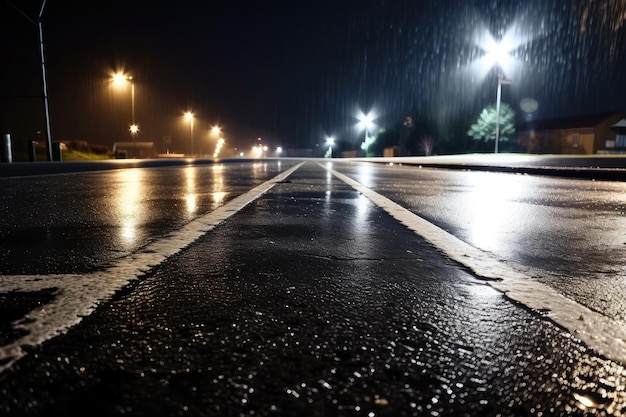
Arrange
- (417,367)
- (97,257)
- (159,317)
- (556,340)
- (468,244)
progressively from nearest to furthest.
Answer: (417,367) < (556,340) < (159,317) < (97,257) < (468,244)

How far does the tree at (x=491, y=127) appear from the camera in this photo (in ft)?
183

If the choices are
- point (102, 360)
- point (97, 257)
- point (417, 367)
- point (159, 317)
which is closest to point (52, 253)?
point (97, 257)

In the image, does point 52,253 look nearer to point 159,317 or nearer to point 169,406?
point 159,317

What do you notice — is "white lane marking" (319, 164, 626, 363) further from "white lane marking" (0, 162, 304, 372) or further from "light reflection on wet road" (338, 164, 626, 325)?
"white lane marking" (0, 162, 304, 372)

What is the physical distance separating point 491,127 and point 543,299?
5914cm

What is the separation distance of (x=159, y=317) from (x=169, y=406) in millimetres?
682

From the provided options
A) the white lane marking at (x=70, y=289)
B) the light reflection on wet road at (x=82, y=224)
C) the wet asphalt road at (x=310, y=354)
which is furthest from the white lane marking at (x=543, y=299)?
the light reflection on wet road at (x=82, y=224)

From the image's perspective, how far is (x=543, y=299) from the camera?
2072 mm

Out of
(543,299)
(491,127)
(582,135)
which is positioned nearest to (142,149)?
(491,127)

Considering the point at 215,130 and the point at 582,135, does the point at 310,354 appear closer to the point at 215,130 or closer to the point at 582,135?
the point at 582,135

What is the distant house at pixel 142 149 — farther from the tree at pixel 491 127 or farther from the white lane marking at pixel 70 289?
the white lane marking at pixel 70 289

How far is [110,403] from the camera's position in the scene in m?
1.15

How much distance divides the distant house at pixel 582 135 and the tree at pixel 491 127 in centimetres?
696

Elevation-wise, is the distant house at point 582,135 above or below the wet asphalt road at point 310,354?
above
